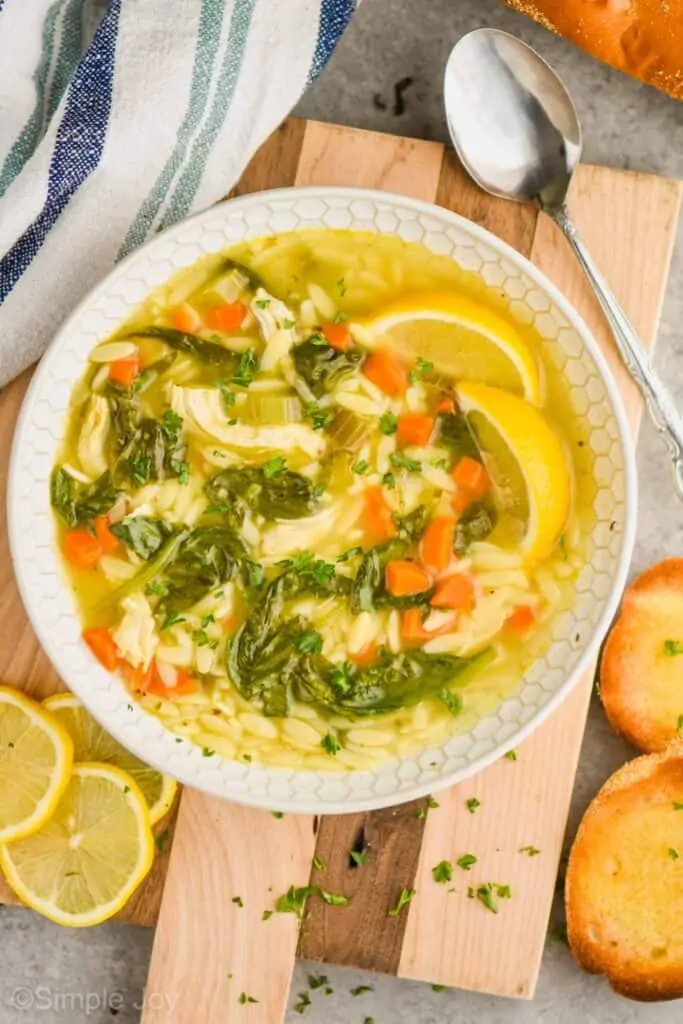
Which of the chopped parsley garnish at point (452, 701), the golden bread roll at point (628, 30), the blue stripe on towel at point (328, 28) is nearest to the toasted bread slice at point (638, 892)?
the chopped parsley garnish at point (452, 701)

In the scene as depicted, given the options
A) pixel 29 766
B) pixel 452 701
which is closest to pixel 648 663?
pixel 452 701

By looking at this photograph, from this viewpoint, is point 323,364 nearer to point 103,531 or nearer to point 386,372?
point 386,372

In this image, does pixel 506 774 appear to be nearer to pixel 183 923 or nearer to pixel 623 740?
Result: pixel 623 740

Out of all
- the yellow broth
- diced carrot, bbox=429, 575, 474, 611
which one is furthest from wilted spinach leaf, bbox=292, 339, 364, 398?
diced carrot, bbox=429, 575, 474, 611

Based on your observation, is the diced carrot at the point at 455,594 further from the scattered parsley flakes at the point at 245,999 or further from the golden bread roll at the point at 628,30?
the golden bread roll at the point at 628,30

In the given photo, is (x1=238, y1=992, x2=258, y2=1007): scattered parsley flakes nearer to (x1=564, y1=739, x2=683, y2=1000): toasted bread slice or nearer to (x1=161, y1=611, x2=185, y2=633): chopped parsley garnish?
(x1=564, y1=739, x2=683, y2=1000): toasted bread slice
